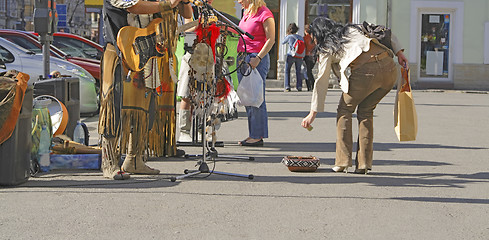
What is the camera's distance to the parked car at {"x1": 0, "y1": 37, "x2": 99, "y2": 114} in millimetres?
15055

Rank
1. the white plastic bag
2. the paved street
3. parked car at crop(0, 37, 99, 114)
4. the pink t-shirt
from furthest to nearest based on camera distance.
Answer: parked car at crop(0, 37, 99, 114) < the white plastic bag < the pink t-shirt < the paved street

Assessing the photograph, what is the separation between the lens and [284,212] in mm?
6230

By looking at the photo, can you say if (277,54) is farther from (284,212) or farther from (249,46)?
(284,212)

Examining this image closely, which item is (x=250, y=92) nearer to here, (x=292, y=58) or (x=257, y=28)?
(x=257, y=28)

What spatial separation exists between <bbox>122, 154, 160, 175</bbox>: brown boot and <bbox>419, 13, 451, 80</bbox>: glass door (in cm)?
2366

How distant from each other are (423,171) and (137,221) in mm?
3799

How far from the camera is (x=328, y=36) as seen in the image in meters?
8.30

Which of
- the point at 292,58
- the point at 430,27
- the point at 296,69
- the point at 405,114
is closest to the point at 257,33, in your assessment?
the point at 405,114

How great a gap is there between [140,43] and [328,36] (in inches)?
71.4

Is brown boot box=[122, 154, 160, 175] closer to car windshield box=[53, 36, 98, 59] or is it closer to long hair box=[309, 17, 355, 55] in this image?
long hair box=[309, 17, 355, 55]

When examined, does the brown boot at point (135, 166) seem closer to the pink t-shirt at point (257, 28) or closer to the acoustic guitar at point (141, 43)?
the acoustic guitar at point (141, 43)

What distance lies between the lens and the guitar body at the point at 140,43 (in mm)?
7484

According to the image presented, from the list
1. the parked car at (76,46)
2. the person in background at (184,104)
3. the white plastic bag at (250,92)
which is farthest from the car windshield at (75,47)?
the white plastic bag at (250,92)

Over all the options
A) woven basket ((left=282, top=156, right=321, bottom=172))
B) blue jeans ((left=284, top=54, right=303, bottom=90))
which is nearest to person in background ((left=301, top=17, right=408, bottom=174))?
woven basket ((left=282, top=156, right=321, bottom=172))
